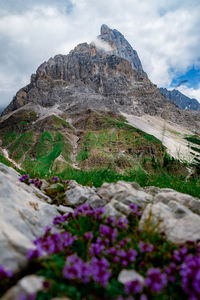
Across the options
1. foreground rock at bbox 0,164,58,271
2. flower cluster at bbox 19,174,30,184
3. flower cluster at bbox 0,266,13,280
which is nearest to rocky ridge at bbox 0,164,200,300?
foreground rock at bbox 0,164,58,271

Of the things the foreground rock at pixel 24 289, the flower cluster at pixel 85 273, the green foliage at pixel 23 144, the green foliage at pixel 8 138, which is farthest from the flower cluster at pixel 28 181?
the green foliage at pixel 8 138

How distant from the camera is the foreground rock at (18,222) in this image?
2.08 meters

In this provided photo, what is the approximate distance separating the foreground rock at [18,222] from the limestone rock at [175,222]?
175 cm

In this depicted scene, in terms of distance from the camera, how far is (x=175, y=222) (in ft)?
9.33

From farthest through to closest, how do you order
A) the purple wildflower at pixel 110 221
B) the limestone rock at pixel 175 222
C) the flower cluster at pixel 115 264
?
the purple wildflower at pixel 110 221, the limestone rock at pixel 175 222, the flower cluster at pixel 115 264

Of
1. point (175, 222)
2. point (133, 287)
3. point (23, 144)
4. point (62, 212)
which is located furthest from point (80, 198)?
point (23, 144)

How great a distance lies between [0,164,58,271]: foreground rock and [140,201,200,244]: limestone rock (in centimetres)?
175

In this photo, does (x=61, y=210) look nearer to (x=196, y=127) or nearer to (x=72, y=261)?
(x=72, y=261)

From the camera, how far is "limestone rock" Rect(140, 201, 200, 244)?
2.57 m

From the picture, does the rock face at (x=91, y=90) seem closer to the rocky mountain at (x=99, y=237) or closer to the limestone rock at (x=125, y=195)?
the rocky mountain at (x=99, y=237)

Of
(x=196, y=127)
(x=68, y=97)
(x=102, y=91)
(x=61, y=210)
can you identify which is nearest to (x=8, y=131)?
(x=68, y=97)

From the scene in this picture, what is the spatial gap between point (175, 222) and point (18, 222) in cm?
254

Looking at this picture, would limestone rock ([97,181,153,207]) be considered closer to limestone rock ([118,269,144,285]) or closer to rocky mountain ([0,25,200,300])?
rocky mountain ([0,25,200,300])

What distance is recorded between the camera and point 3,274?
1.79m
